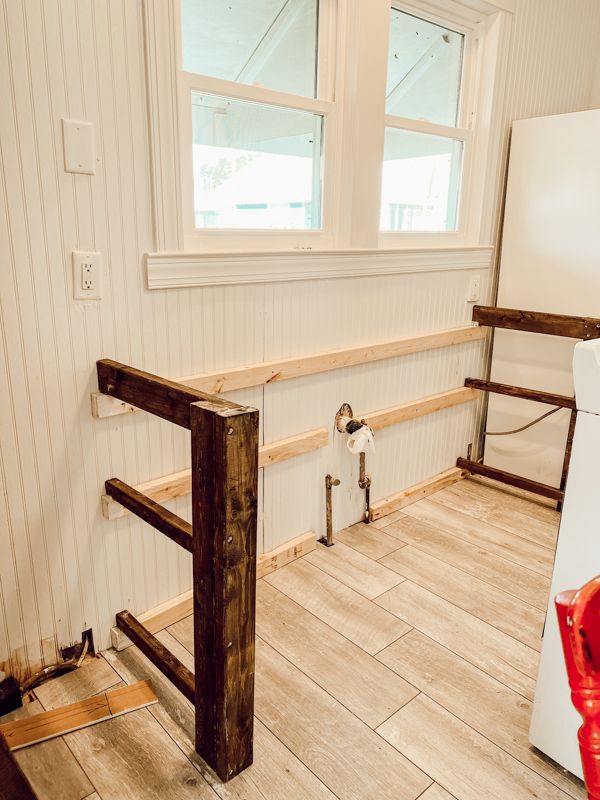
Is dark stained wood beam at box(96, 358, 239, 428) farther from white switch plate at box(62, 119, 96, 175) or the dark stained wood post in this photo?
white switch plate at box(62, 119, 96, 175)

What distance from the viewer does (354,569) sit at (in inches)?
85.4

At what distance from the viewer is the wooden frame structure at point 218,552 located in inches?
44.7

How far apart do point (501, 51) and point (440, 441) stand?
1.75 m

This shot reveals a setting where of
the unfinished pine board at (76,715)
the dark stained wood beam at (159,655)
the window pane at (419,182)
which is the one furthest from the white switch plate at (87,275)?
the window pane at (419,182)

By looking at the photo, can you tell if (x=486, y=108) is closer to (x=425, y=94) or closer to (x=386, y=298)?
(x=425, y=94)

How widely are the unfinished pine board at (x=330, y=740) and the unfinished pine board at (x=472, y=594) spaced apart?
0.63 meters

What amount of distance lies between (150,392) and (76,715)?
0.87 metres

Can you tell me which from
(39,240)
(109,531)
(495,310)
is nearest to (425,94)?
(495,310)

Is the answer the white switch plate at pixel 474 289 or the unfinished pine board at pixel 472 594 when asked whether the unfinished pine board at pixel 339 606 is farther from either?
the white switch plate at pixel 474 289

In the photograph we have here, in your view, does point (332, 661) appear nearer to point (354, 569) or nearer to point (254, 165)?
point (354, 569)

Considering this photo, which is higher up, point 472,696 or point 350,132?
point 350,132

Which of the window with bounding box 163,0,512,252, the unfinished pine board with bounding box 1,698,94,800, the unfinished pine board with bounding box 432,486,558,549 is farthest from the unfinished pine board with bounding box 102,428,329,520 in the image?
the unfinished pine board with bounding box 432,486,558,549

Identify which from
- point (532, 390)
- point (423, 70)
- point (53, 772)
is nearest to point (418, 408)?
point (532, 390)

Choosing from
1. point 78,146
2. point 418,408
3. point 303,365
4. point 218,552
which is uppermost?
point 78,146
